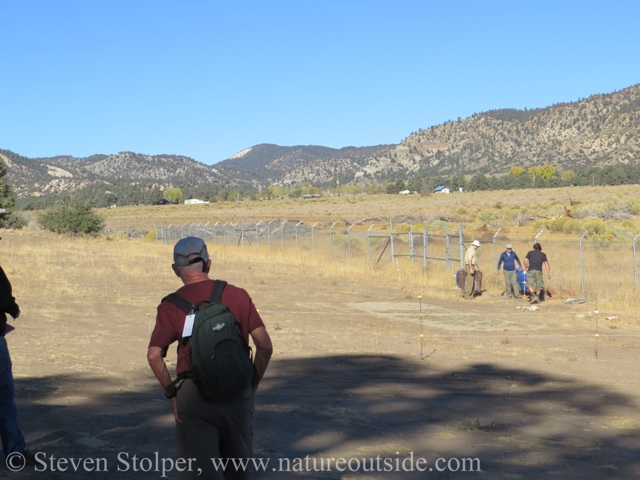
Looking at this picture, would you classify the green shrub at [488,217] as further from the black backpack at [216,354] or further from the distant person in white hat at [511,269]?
the black backpack at [216,354]

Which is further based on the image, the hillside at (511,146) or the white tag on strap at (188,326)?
the hillside at (511,146)

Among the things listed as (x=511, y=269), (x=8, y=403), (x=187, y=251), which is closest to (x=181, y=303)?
(x=187, y=251)

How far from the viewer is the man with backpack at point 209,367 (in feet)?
13.8

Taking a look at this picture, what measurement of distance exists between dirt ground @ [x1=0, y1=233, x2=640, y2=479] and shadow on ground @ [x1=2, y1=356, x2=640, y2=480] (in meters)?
0.02

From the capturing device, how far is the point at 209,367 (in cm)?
420

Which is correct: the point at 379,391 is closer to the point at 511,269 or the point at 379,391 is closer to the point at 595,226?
the point at 511,269

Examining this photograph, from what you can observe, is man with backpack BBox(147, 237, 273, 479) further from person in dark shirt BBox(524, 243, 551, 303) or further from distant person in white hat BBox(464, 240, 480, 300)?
distant person in white hat BBox(464, 240, 480, 300)

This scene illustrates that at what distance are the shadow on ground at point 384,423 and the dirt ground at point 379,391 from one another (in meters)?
0.02

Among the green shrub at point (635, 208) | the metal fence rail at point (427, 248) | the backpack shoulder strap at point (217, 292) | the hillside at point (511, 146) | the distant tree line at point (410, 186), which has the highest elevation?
the hillside at point (511, 146)

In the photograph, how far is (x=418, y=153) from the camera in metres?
198

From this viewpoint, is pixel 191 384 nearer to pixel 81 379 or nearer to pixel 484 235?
pixel 81 379

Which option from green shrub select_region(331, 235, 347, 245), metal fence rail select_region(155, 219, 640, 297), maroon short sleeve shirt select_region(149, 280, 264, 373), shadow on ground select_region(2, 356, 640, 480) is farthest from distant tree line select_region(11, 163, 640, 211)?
maroon short sleeve shirt select_region(149, 280, 264, 373)

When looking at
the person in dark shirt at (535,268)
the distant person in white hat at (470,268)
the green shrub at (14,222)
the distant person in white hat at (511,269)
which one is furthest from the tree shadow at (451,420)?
the green shrub at (14,222)

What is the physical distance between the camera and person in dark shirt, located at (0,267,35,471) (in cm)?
582
